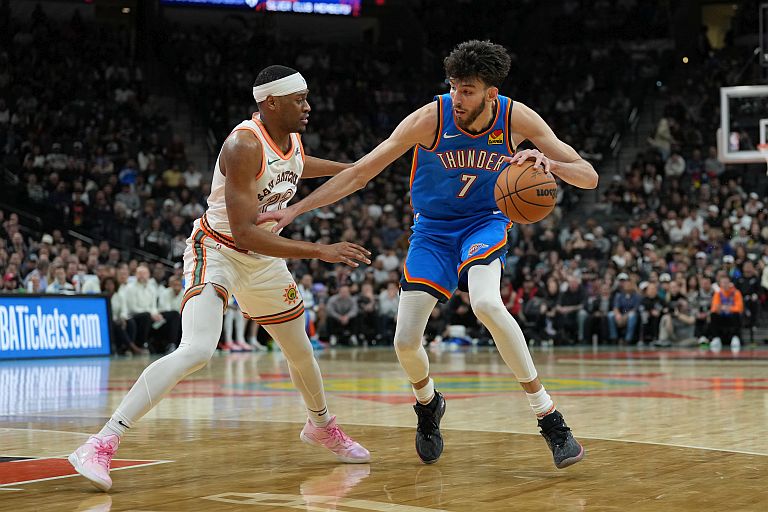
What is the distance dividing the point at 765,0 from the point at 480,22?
710cm

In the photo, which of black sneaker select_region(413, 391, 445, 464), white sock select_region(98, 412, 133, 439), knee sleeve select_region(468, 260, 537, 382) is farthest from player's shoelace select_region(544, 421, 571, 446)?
white sock select_region(98, 412, 133, 439)

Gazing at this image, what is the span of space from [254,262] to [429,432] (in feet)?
4.03

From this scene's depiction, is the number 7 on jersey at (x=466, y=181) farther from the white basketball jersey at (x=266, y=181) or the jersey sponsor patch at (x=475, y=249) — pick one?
Answer: the white basketball jersey at (x=266, y=181)

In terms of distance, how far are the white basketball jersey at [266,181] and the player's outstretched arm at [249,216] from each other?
0.35 feet

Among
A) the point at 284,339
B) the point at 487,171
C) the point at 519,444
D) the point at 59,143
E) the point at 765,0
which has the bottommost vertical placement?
the point at 519,444

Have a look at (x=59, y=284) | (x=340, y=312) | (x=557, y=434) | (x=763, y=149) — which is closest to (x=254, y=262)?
(x=557, y=434)

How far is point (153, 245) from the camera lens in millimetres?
19609

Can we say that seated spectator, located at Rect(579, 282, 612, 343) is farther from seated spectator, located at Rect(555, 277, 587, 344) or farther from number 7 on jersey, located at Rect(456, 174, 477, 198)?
number 7 on jersey, located at Rect(456, 174, 477, 198)

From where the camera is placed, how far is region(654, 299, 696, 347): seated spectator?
18.0 metres

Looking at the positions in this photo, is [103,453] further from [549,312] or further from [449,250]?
[549,312]

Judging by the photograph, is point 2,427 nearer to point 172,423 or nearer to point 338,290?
point 172,423

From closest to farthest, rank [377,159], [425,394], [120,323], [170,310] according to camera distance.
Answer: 1. [377,159]
2. [425,394]
3. [120,323]
4. [170,310]

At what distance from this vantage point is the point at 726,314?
1769cm

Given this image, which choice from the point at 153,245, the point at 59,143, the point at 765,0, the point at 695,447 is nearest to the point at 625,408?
the point at 695,447
